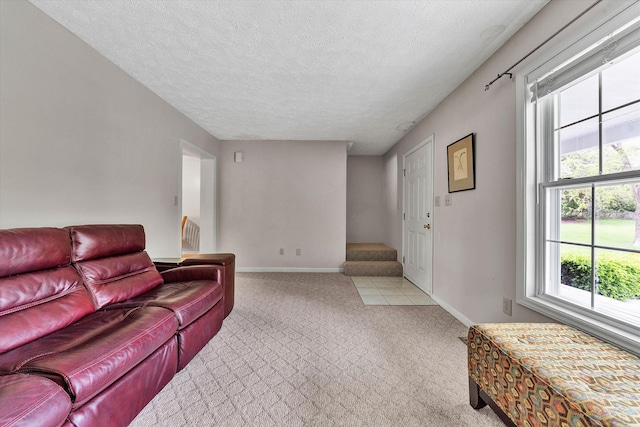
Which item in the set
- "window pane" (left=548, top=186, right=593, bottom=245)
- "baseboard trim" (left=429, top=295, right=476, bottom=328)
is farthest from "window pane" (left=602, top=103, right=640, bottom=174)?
"baseboard trim" (left=429, top=295, right=476, bottom=328)

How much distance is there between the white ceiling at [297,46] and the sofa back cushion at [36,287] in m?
1.56

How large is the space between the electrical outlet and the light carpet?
46cm

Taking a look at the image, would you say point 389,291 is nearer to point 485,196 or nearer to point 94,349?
point 485,196

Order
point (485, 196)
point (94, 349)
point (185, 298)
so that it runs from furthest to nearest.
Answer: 1. point (485, 196)
2. point (185, 298)
3. point (94, 349)

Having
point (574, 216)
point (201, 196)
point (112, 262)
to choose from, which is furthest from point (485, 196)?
point (201, 196)

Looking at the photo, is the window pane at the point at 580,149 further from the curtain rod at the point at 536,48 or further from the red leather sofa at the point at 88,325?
the red leather sofa at the point at 88,325

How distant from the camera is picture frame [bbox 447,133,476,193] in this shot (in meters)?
2.23

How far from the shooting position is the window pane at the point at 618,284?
1.18 metres

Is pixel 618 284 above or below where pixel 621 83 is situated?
below

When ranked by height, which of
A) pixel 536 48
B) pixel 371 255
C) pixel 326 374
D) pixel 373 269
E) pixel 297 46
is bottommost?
pixel 326 374

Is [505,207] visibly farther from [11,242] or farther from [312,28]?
[11,242]

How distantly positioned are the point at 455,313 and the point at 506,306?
79 centimetres

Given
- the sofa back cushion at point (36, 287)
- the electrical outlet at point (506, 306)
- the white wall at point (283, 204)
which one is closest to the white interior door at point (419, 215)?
the white wall at point (283, 204)

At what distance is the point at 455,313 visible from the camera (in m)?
2.54
